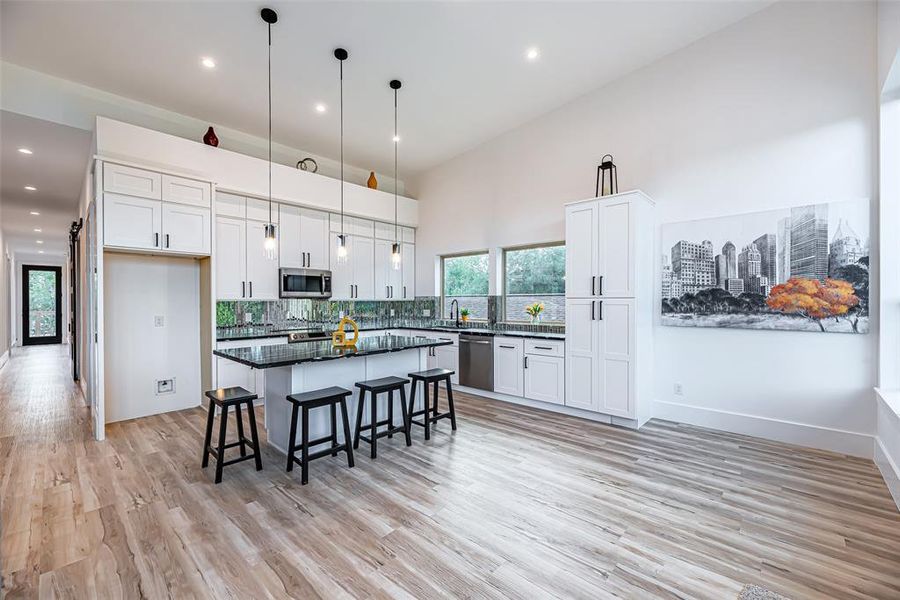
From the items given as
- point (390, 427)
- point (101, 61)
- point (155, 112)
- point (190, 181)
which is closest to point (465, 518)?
point (390, 427)

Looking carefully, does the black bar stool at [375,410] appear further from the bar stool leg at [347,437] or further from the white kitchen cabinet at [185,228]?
the white kitchen cabinet at [185,228]

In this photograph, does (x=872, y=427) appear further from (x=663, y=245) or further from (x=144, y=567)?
(x=144, y=567)

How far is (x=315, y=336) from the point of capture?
16.6ft

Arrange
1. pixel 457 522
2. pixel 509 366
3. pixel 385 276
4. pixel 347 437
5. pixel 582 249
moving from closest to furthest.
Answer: pixel 457 522 → pixel 347 437 → pixel 582 249 → pixel 509 366 → pixel 385 276

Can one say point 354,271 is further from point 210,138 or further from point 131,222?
point 131,222

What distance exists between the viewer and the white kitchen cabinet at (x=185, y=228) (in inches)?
163

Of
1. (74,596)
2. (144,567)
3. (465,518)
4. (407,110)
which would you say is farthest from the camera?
(407,110)

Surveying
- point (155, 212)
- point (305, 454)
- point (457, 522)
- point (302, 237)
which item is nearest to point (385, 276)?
point (302, 237)

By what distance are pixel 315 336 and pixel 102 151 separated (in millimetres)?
2788

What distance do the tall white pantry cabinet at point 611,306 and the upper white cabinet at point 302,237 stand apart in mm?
3443

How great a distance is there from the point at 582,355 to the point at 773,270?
6.05 ft

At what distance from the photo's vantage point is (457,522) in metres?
2.31

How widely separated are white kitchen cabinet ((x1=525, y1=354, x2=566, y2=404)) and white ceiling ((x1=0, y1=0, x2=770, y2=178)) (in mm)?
3118

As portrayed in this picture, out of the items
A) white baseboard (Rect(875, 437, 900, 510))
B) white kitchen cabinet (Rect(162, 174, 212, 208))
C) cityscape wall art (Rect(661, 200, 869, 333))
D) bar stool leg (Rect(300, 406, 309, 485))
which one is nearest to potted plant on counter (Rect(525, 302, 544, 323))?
cityscape wall art (Rect(661, 200, 869, 333))
